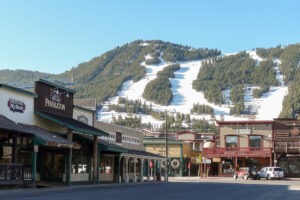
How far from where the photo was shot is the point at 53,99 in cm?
3900

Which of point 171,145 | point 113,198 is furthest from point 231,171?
point 113,198

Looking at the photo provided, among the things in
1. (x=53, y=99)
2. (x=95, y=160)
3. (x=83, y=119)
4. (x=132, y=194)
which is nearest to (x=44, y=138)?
(x=53, y=99)

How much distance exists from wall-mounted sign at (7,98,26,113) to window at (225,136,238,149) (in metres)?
Answer: 46.7

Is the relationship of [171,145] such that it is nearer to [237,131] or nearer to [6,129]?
[237,131]

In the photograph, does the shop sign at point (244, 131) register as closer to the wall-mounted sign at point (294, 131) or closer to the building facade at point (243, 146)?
the building facade at point (243, 146)

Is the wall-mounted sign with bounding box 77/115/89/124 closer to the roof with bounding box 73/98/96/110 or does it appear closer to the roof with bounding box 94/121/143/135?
the roof with bounding box 94/121/143/135

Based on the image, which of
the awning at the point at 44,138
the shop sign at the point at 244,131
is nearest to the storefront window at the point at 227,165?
the shop sign at the point at 244,131

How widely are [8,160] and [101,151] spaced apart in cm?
1295

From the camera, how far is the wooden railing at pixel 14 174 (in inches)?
1169

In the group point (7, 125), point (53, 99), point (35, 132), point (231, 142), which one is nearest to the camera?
point (7, 125)

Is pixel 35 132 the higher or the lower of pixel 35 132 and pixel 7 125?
the lower

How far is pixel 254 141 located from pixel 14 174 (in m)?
50.8

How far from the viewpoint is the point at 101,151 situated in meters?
45.5

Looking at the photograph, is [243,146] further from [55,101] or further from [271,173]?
[55,101]
